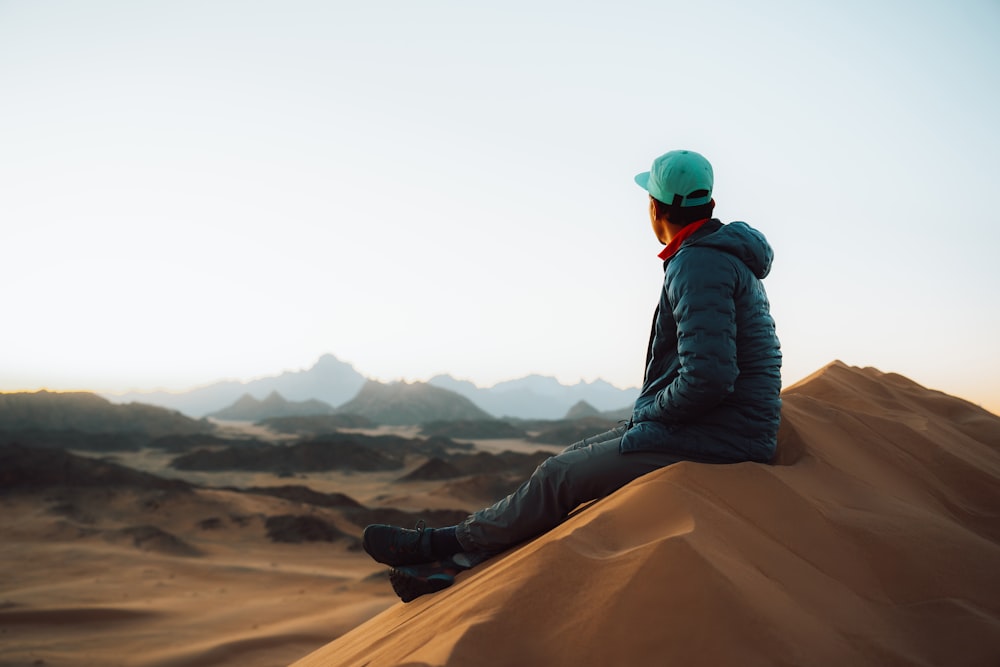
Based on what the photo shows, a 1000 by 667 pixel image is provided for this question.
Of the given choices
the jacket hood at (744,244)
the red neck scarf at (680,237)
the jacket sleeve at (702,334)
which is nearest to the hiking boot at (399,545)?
the jacket sleeve at (702,334)

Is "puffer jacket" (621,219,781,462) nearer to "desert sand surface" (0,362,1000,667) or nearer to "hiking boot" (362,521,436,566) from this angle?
Answer: "desert sand surface" (0,362,1000,667)

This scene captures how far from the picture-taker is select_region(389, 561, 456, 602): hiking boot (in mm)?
2699

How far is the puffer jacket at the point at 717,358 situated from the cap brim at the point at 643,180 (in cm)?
34

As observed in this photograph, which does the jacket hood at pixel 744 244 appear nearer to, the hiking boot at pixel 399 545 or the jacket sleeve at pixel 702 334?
the jacket sleeve at pixel 702 334

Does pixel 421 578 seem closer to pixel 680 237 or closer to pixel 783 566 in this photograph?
pixel 783 566

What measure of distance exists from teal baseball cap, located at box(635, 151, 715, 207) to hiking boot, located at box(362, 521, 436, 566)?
173 cm

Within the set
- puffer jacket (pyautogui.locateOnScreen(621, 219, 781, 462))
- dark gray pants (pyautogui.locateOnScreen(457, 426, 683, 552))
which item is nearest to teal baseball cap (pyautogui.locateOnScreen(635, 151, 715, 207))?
puffer jacket (pyautogui.locateOnScreen(621, 219, 781, 462))

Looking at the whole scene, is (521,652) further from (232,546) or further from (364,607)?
(232,546)

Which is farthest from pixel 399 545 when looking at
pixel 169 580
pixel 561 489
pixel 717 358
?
pixel 169 580

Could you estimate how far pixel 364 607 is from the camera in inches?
285

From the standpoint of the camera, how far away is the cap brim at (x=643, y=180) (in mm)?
2910

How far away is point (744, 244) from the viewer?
8.45 ft

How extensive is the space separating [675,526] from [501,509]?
86cm

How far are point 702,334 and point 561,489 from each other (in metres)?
0.82
